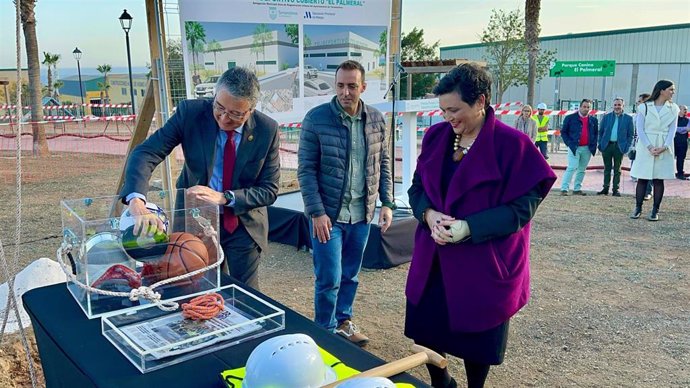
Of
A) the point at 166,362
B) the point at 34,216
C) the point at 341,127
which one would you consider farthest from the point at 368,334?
the point at 34,216

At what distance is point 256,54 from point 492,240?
357 centimetres

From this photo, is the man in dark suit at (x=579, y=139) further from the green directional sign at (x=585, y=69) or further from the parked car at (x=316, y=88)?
the green directional sign at (x=585, y=69)

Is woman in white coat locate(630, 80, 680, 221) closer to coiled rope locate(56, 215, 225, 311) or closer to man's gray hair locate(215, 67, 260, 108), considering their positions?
man's gray hair locate(215, 67, 260, 108)

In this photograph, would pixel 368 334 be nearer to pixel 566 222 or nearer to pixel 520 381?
pixel 520 381

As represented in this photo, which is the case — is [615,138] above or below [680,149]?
above

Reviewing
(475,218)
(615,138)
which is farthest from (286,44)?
(615,138)

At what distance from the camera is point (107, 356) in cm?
150

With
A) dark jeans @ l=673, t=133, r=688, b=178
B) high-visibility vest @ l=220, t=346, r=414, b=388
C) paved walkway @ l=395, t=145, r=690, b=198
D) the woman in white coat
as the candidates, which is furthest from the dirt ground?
dark jeans @ l=673, t=133, r=688, b=178

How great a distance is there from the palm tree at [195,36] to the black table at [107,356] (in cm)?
299

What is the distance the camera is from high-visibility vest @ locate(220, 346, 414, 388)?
53.1 inches

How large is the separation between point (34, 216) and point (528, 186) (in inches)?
284

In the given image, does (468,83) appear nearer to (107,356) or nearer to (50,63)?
(107,356)

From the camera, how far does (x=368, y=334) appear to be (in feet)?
12.3

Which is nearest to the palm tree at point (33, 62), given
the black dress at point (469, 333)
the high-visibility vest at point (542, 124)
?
the high-visibility vest at point (542, 124)
